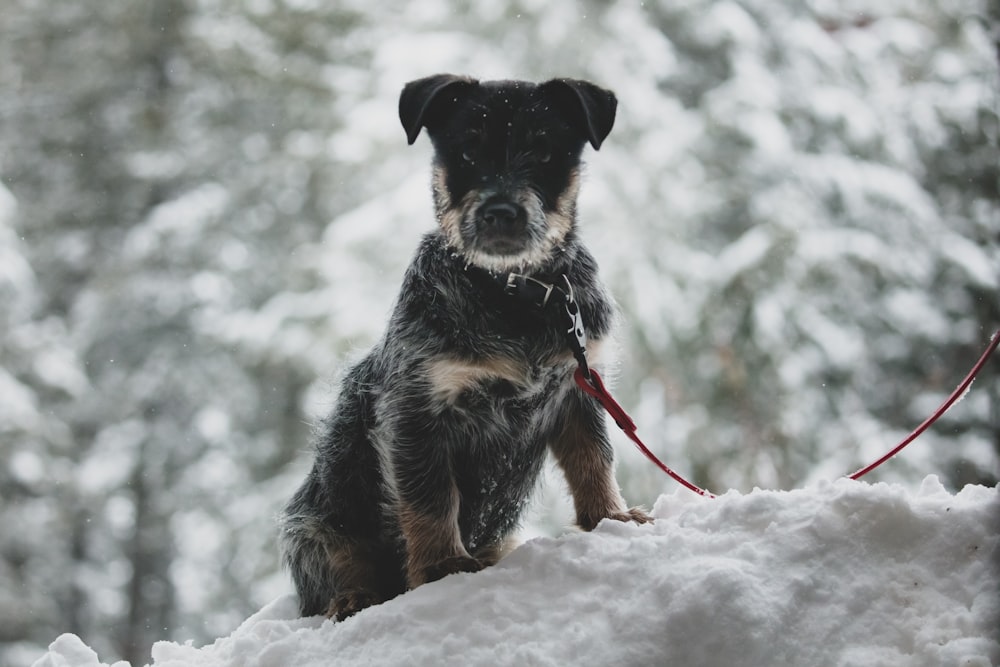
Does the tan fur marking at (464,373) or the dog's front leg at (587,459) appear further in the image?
the dog's front leg at (587,459)

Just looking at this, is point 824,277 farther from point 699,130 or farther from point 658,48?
point 658,48

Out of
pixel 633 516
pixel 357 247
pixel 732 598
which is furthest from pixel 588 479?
pixel 357 247

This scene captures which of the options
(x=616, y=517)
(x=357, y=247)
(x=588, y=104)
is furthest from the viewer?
(x=357, y=247)

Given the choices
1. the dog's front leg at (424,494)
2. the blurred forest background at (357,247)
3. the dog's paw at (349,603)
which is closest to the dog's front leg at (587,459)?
the dog's front leg at (424,494)

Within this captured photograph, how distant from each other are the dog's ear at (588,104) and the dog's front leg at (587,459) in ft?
2.73

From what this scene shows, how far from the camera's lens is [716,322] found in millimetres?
9578

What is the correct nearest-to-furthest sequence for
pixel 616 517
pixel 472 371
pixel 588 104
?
pixel 472 371, pixel 588 104, pixel 616 517

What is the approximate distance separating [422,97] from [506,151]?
0.31 meters

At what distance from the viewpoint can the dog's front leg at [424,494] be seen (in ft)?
9.46

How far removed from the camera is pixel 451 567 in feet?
9.08

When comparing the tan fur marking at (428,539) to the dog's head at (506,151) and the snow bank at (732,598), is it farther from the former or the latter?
the dog's head at (506,151)

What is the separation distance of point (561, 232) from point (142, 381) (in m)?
9.39

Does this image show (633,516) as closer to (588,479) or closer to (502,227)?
(588,479)

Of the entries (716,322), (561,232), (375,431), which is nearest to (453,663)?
(375,431)
